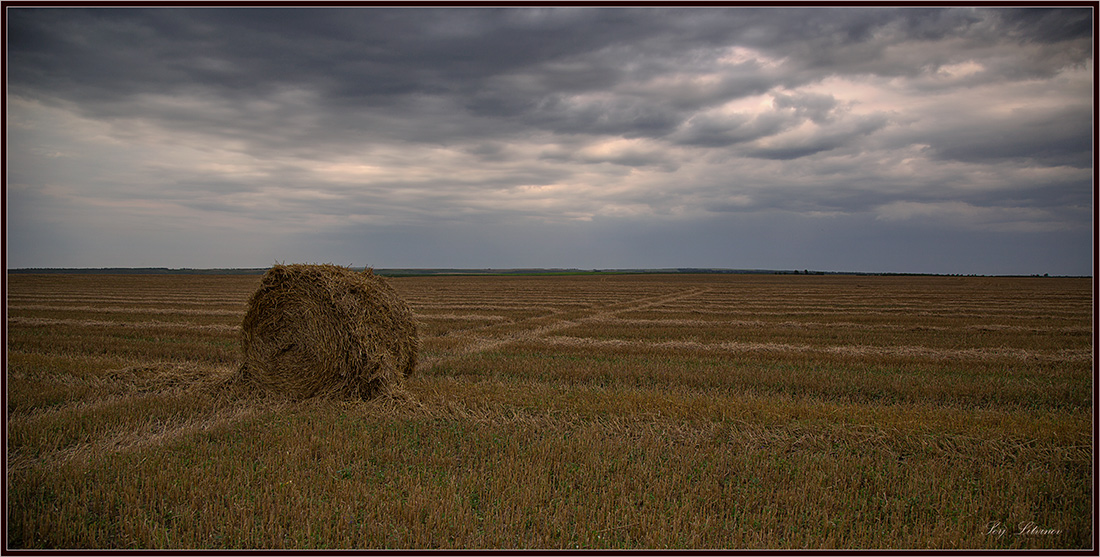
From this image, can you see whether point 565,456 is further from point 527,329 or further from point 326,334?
point 527,329

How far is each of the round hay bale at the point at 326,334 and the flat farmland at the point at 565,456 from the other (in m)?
0.50

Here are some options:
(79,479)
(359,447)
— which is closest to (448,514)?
(359,447)

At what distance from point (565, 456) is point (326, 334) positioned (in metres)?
5.18

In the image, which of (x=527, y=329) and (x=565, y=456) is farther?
(x=527, y=329)

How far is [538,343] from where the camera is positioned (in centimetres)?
1527

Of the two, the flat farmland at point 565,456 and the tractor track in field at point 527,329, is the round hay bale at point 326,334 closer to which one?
the flat farmland at point 565,456

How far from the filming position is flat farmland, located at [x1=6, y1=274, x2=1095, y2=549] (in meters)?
4.39

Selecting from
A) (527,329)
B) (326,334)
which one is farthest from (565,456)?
(527,329)

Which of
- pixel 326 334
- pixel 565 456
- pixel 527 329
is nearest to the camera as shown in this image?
pixel 565 456

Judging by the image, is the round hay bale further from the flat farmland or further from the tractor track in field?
the tractor track in field

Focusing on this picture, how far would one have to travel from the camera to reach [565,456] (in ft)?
19.3

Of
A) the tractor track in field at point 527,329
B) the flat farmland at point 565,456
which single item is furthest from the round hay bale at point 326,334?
the tractor track in field at point 527,329

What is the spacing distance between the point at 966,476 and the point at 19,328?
23.3 meters

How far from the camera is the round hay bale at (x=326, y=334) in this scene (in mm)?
8945
